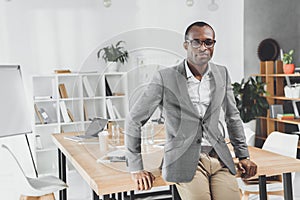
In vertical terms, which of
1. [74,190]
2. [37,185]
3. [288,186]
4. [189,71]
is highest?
[189,71]

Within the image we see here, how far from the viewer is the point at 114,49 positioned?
6.01 feet

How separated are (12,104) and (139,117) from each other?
2.92 m

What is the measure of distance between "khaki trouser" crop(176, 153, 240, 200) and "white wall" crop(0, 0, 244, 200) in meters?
2.80

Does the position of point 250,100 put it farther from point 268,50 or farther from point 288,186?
point 288,186

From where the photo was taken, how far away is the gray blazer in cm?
178

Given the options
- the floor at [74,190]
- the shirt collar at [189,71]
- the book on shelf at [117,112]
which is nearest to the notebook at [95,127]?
the book on shelf at [117,112]

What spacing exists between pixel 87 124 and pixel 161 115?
1.59 ft

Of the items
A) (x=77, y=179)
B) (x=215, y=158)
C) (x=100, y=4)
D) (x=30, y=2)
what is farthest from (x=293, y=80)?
(x=215, y=158)

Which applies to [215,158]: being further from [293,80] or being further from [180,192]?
[293,80]

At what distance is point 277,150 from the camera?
10.5 feet

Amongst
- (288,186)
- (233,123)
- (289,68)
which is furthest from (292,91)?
(233,123)

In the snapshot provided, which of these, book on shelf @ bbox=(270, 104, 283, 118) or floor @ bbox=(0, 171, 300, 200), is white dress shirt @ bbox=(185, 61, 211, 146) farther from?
book on shelf @ bbox=(270, 104, 283, 118)

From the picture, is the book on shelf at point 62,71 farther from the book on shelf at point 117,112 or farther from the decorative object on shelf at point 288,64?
the book on shelf at point 117,112

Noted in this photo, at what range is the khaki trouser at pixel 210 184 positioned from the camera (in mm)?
1887
